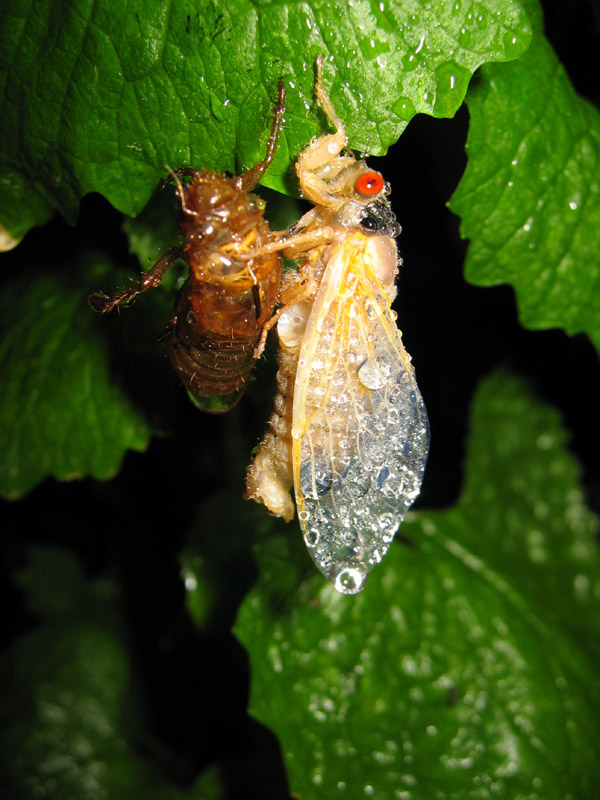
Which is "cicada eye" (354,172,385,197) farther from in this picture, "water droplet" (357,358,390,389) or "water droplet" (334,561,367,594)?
"water droplet" (334,561,367,594)

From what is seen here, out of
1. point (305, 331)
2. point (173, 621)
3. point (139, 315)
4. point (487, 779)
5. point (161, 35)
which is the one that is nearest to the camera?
point (161, 35)

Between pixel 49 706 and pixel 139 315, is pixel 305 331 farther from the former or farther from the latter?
pixel 49 706

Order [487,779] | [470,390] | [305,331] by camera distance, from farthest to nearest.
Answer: [470,390] → [487,779] → [305,331]

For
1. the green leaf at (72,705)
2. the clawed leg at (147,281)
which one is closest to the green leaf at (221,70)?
the clawed leg at (147,281)

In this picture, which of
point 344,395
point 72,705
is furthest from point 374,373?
point 72,705

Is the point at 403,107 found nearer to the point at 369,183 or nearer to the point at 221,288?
the point at 369,183

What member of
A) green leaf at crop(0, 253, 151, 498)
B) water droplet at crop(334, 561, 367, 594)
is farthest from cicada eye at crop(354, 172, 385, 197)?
green leaf at crop(0, 253, 151, 498)

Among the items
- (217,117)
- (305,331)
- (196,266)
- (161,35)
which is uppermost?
(161,35)

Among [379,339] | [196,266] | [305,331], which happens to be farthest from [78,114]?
[379,339]
